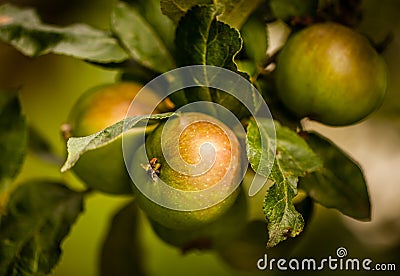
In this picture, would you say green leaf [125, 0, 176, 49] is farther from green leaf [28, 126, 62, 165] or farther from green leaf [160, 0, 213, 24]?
green leaf [28, 126, 62, 165]

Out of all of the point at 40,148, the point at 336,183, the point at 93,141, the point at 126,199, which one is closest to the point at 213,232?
the point at 336,183

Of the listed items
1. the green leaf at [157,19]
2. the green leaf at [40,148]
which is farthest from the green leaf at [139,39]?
the green leaf at [40,148]

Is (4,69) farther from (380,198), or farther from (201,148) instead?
(201,148)

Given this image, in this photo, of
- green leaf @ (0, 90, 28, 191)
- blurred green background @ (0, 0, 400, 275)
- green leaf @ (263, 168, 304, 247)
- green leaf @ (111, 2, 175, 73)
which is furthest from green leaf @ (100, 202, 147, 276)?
green leaf @ (263, 168, 304, 247)

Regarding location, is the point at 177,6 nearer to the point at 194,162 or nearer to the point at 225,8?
the point at 225,8

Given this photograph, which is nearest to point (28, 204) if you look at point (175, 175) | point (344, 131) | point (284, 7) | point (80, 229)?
point (175, 175)
